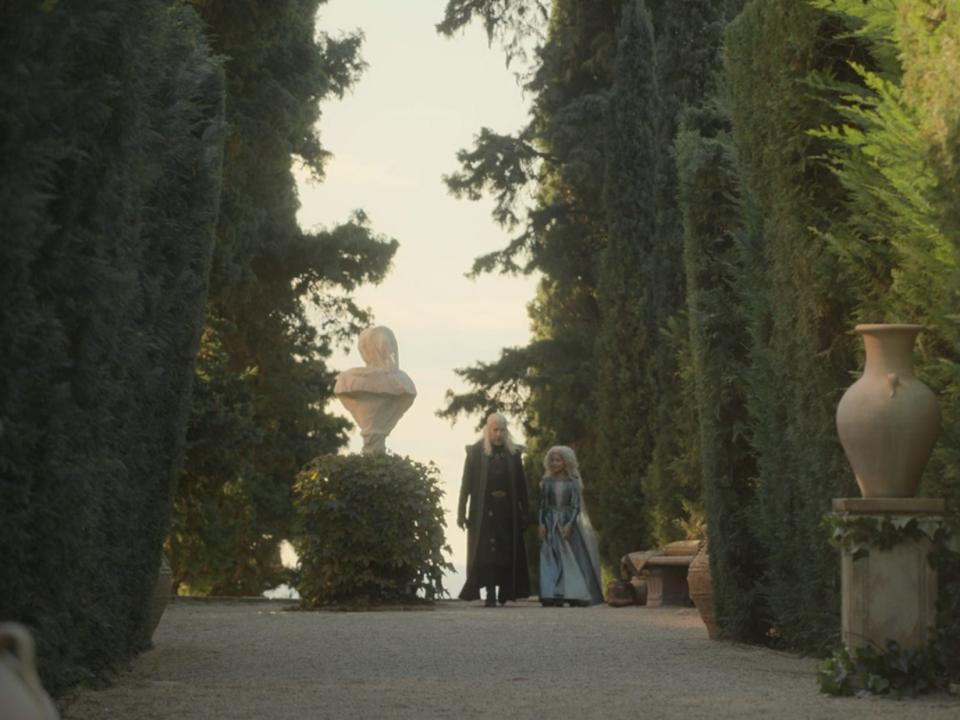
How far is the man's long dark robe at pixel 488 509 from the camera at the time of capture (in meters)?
19.0

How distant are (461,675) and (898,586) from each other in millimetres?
2446

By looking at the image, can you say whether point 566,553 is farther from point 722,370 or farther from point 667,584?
point 722,370

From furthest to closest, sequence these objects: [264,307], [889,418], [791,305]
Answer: [264,307]
[791,305]
[889,418]

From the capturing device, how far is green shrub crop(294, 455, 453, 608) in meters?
16.7

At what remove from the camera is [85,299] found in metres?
6.46

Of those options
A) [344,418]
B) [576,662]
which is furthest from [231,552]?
[576,662]

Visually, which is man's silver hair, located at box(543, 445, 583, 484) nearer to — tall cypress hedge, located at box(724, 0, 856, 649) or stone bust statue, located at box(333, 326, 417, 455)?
stone bust statue, located at box(333, 326, 417, 455)

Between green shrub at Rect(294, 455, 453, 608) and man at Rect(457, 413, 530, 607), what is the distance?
186 centimetres

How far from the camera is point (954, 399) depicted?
7.72 m

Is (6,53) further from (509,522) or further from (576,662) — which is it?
(509,522)

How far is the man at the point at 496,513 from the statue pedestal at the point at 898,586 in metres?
11.3

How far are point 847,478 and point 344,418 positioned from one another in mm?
17679

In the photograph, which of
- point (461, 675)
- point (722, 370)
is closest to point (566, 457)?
point (722, 370)

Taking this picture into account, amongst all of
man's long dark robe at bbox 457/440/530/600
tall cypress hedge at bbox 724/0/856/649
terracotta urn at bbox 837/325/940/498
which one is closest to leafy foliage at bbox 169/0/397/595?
man's long dark robe at bbox 457/440/530/600
